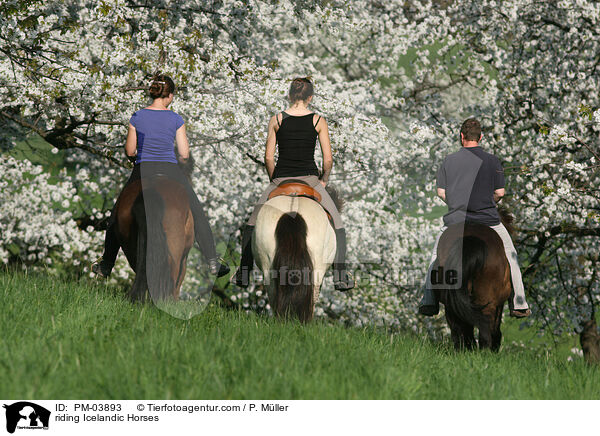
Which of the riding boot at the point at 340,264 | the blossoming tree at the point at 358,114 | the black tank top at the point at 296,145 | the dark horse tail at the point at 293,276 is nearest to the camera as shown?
the dark horse tail at the point at 293,276

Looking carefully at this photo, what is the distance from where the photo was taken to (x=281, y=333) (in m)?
5.08

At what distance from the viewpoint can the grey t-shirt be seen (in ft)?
21.6

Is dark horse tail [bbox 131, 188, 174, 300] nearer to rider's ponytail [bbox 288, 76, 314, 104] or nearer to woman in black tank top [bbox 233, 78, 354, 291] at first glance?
woman in black tank top [bbox 233, 78, 354, 291]

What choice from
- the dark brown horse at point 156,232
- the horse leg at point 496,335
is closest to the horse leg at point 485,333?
the horse leg at point 496,335

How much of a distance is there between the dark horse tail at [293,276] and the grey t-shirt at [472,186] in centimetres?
182

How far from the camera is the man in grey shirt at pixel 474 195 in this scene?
6.59 m

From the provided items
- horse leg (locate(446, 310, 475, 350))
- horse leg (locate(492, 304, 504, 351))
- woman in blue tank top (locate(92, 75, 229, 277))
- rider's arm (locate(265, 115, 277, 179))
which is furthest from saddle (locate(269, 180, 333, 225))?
horse leg (locate(492, 304, 504, 351))

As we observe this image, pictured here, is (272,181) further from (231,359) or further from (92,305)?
(231,359)

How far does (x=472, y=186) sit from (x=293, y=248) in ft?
7.24

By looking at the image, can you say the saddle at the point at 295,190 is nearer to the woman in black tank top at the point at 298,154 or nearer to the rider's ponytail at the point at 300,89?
Answer: the woman in black tank top at the point at 298,154

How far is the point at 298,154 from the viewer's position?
6562mm

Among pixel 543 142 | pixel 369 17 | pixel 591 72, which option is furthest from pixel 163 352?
pixel 369 17
